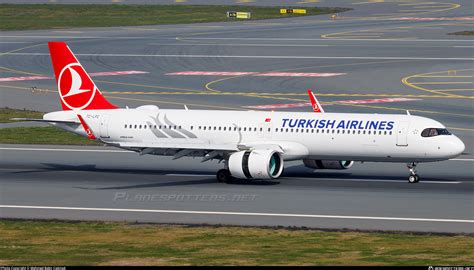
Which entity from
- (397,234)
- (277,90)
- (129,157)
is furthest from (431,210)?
(277,90)

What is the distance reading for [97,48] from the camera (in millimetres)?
131625

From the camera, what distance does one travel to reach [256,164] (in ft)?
198

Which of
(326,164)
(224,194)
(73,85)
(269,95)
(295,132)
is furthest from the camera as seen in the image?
(269,95)

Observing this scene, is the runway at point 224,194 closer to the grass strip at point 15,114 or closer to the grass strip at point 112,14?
the grass strip at point 15,114

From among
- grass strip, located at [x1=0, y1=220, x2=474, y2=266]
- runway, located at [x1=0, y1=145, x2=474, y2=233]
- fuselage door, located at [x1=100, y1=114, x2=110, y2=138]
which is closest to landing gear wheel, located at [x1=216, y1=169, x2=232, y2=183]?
runway, located at [x1=0, y1=145, x2=474, y2=233]

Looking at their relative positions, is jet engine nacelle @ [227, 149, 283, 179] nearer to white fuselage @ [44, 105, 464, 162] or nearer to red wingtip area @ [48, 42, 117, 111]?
white fuselage @ [44, 105, 464, 162]

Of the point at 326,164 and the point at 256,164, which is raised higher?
the point at 256,164

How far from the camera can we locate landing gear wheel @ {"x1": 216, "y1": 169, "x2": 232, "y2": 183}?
62375mm

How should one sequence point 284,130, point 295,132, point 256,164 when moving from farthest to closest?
point 284,130 < point 295,132 < point 256,164

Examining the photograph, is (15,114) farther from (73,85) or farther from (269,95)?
(73,85)

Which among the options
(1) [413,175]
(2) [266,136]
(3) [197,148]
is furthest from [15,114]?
(1) [413,175]

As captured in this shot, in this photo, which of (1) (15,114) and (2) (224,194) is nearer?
(2) (224,194)

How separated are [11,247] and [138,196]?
46.2 ft

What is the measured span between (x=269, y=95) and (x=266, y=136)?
36207 millimetres
